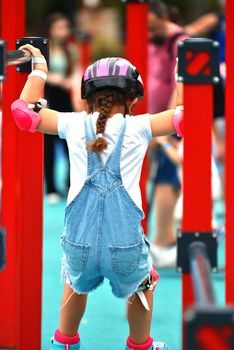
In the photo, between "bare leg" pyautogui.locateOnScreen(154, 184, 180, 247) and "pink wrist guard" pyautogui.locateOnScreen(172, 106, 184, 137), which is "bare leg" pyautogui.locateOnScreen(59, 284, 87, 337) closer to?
"pink wrist guard" pyautogui.locateOnScreen(172, 106, 184, 137)

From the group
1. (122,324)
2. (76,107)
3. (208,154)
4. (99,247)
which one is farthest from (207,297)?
(76,107)

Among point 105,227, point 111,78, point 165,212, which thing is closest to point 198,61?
point 111,78

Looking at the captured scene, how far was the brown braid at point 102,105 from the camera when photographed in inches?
150

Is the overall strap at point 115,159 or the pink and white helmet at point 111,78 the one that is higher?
the pink and white helmet at point 111,78

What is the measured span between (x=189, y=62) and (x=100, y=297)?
10.3 feet

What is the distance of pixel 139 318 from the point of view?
13.4ft

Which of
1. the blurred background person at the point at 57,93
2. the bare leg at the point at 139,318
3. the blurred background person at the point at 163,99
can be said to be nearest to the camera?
the bare leg at the point at 139,318

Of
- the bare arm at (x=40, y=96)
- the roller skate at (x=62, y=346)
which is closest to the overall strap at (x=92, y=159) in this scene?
the bare arm at (x=40, y=96)

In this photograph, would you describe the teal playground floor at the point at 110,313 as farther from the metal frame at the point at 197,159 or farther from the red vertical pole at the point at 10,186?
the metal frame at the point at 197,159

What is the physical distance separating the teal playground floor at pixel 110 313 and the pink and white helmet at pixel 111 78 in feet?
4.77

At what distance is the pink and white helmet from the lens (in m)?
3.93

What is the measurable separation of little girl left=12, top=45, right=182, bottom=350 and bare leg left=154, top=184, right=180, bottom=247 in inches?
130

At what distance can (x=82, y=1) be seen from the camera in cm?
3044

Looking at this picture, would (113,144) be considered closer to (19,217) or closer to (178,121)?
(178,121)
